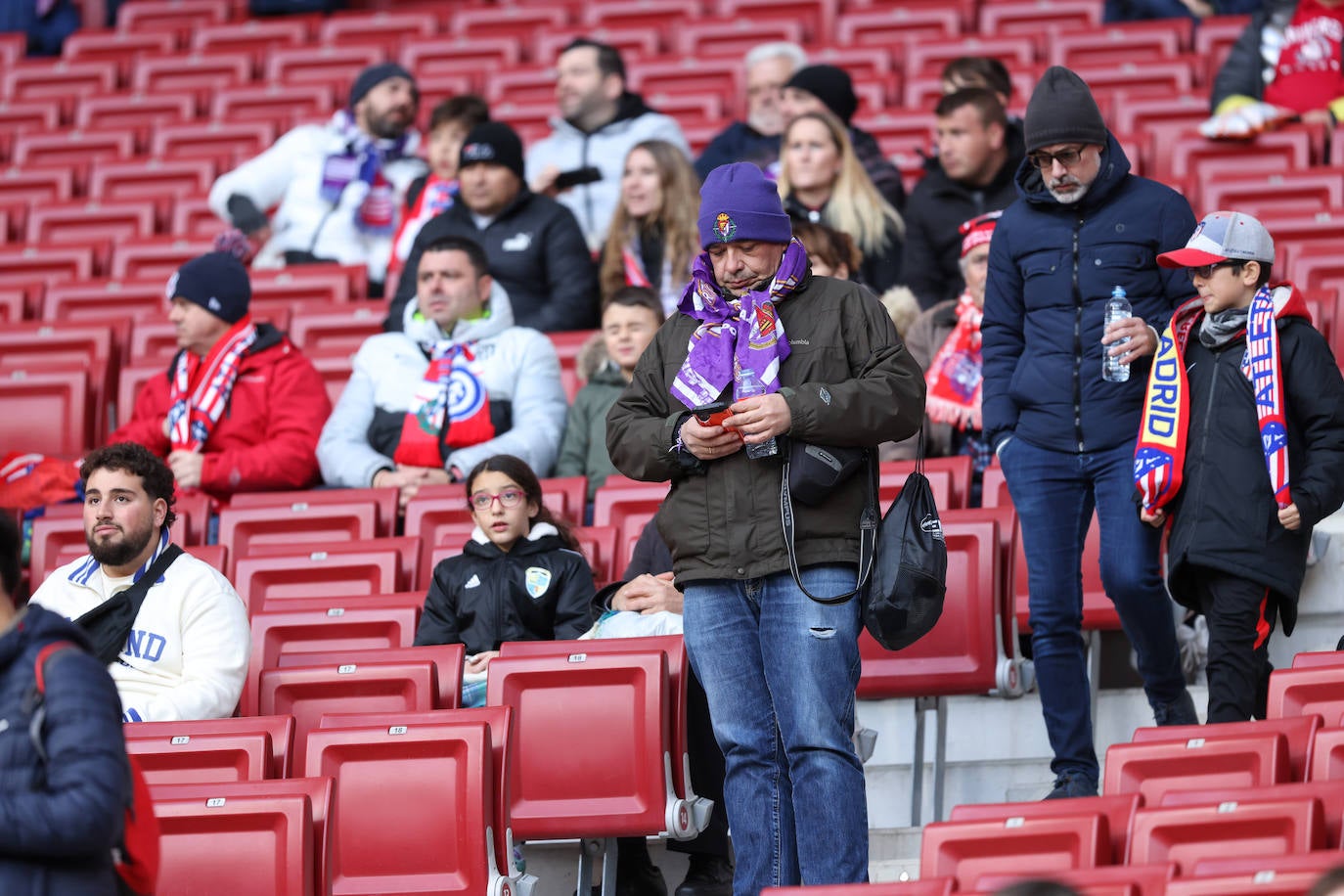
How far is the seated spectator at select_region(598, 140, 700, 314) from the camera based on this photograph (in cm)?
703

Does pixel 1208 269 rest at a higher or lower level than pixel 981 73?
lower

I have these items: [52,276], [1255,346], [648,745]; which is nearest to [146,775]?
[648,745]

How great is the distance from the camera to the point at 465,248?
6402 millimetres

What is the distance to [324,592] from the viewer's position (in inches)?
218

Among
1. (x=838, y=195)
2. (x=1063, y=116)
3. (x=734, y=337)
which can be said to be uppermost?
(x=838, y=195)

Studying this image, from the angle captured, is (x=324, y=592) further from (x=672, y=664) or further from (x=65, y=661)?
(x=65, y=661)

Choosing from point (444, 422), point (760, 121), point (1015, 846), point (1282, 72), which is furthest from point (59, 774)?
point (1282, 72)

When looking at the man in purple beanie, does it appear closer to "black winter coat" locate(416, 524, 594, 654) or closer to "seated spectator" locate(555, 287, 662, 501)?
"black winter coat" locate(416, 524, 594, 654)

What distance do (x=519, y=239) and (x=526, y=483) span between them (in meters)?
2.11

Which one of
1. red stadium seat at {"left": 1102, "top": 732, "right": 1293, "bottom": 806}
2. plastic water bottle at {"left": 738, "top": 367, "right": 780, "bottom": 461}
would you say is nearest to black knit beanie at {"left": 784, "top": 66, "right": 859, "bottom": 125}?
plastic water bottle at {"left": 738, "top": 367, "right": 780, "bottom": 461}

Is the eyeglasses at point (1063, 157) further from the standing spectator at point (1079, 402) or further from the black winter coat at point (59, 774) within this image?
the black winter coat at point (59, 774)

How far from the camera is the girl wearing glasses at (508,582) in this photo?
5047mm

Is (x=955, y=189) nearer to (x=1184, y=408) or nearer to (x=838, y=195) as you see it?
(x=838, y=195)

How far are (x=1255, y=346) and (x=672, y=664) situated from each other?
152 centimetres
